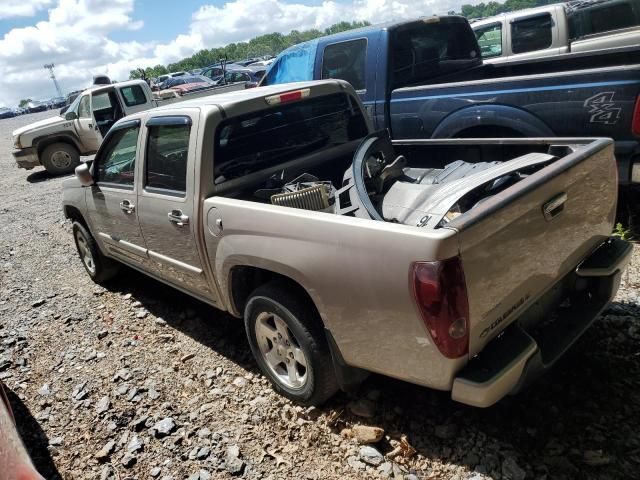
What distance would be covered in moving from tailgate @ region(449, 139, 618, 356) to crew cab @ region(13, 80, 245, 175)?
451 inches

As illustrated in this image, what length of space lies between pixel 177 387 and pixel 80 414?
64cm

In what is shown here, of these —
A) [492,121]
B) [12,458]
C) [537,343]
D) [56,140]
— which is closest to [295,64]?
[492,121]

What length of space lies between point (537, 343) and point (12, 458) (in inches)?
94.5

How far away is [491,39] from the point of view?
8633mm

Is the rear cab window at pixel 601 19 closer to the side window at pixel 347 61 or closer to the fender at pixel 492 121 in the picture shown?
the side window at pixel 347 61

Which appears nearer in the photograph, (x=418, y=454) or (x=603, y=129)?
(x=418, y=454)

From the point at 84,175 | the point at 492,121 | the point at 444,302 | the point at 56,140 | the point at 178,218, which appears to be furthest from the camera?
the point at 56,140

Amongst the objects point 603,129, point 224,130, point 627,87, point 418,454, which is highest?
point 224,130

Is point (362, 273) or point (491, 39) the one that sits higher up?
point (491, 39)

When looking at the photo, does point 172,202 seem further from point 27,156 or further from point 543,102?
point 27,156

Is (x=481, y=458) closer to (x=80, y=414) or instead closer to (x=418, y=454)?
(x=418, y=454)

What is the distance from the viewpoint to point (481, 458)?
241 centimetres

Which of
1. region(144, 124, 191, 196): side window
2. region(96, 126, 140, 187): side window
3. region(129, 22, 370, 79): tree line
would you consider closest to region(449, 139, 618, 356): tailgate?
region(144, 124, 191, 196): side window

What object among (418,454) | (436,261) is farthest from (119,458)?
(436,261)
